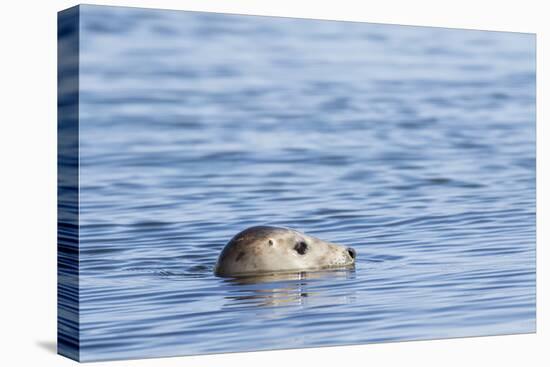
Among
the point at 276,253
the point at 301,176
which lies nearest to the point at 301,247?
the point at 276,253

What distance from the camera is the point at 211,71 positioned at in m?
15.3

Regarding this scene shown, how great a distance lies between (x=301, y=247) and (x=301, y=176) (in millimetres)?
760

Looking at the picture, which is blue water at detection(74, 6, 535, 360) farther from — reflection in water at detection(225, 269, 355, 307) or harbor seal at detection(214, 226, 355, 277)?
harbor seal at detection(214, 226, 355, 277)

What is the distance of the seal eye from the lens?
15906mm

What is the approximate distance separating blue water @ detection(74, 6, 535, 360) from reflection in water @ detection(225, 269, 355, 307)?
32 millimetres

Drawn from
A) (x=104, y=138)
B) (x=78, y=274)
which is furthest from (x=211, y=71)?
(x=78, y=274)

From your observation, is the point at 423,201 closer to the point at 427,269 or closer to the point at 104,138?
the point at 427,269

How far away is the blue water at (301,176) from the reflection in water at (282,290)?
0.03 m

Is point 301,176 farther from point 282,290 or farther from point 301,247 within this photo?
point 282,290

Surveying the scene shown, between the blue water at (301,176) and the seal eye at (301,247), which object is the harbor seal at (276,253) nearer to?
the seal eye at (301,247)

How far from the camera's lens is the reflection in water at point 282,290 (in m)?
15.0

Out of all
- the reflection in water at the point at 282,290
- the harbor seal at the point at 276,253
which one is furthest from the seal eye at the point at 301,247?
the reflection in water at the point at 282,290

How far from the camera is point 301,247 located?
628 inches

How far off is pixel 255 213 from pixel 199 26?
6.82ft
